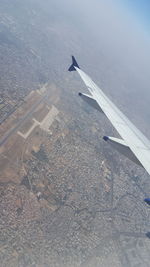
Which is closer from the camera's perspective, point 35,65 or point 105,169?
point 105,169

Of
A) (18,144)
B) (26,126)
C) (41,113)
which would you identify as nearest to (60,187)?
(18,144)

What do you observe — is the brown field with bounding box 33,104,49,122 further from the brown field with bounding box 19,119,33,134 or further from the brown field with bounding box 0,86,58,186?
the brown field with bounding box 19,119,33,134

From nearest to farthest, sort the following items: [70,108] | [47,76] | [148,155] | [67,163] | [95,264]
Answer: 1. [148,155]
2. [95,264]
3. [67,163]
4. [70,108]
5. [47,76]

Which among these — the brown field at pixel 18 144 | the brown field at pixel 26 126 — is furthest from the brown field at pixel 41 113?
the brown field at pixel 26 126

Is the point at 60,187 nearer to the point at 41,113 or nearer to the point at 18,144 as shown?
the point at 18,144

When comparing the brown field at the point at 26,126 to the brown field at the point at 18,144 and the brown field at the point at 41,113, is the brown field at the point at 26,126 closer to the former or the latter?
the brown field at the point at 18,144

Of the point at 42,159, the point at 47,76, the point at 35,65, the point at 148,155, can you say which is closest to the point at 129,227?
the point at 42,159

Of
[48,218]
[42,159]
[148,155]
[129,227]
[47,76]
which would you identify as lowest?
[129,227]

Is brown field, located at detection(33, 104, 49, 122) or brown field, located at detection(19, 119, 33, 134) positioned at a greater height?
brown field, located at detection(33, 104, 49, 122)

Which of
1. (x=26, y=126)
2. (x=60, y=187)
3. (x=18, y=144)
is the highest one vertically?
(x=26, y=126)

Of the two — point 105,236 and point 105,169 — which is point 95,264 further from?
point 105,169

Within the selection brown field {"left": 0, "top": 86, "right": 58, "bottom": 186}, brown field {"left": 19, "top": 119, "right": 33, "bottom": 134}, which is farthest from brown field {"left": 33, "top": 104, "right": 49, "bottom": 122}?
brown field {"left": 19, "top": 119, "right": 33, "bottom": 134}
